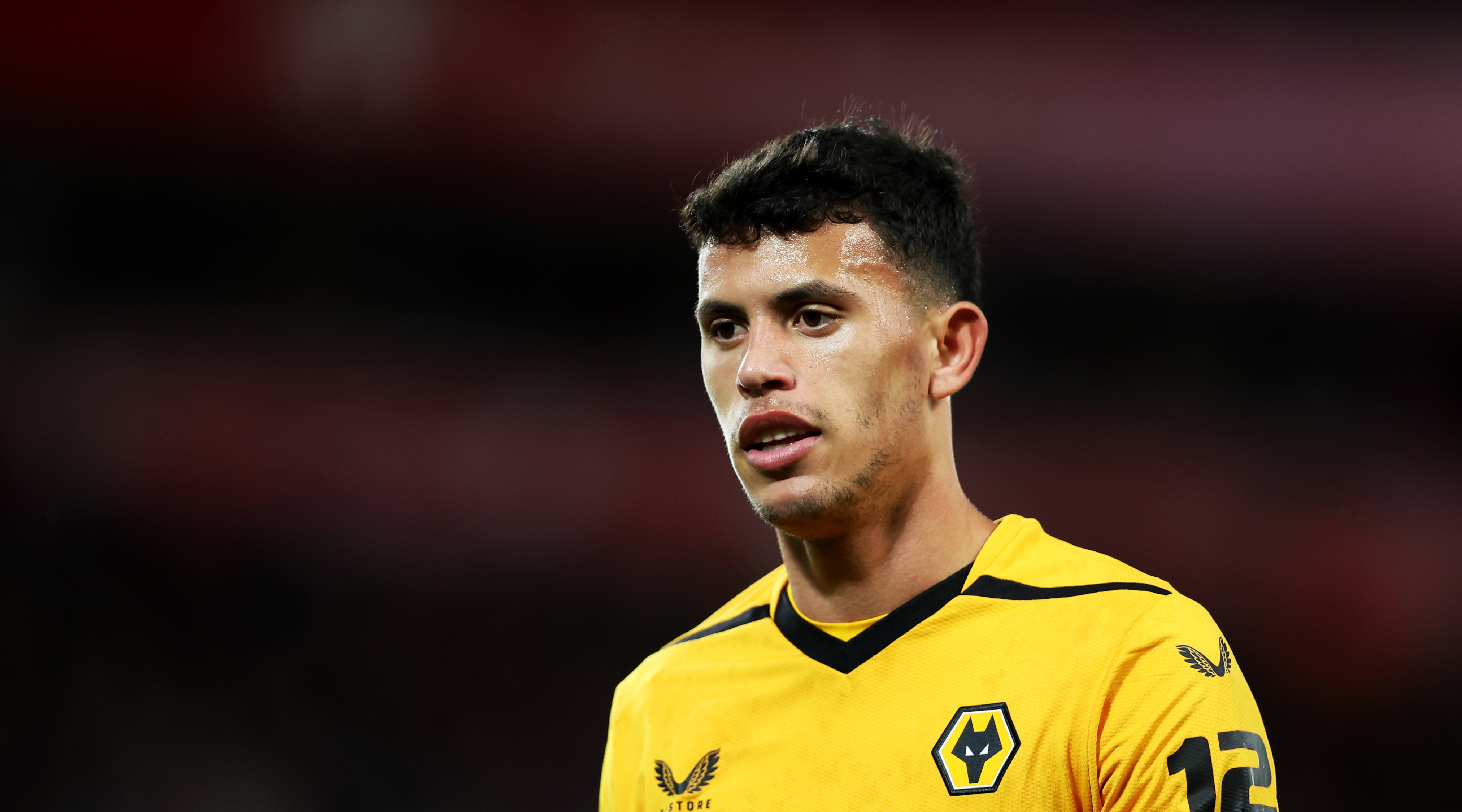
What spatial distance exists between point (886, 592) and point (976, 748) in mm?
319

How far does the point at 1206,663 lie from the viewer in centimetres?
151

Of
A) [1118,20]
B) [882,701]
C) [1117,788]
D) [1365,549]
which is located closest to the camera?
[1117,788]

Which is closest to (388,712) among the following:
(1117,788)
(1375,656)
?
(1117,788)

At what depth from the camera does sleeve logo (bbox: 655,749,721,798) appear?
1.82 meters

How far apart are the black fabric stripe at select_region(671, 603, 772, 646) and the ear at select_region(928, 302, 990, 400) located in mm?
549

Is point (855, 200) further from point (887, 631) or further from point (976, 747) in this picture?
point (976, 747)

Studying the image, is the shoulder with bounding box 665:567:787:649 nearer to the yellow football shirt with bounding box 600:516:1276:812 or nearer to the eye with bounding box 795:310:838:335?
the yellow football shirt with bounding box 600:516:1276:812

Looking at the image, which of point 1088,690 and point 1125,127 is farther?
point 1125,127

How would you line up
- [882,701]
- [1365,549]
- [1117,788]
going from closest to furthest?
[1117,788], [882,701], [1365,549]

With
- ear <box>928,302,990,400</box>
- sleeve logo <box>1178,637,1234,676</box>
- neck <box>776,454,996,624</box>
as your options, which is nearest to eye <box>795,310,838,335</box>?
ear <box>928,302,990,400</box>

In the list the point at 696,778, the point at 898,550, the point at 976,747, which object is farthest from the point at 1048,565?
the point at 696,778

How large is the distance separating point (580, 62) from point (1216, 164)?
348 cm

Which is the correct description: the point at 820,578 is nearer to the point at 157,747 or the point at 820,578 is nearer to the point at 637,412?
the point at 637,412

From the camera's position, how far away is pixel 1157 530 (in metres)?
5.43
